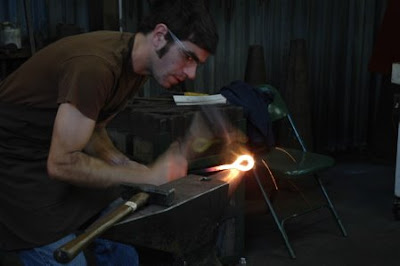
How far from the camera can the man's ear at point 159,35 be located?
2.12 meters

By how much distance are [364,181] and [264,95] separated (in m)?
2.26

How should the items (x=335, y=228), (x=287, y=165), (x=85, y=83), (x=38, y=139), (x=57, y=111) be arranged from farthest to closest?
(x=335, y=228)
(x=287, y=165)
(x=38, y=139)
(x=57, y=111)
(x=85, y=83)

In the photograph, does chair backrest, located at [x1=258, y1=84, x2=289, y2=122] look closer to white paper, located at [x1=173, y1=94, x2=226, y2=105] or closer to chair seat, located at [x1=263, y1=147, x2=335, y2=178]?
chair seat, located at [x1=263, y1=147, x2=335, y2=178]

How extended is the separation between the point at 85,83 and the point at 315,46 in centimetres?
499

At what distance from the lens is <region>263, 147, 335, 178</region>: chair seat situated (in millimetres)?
4188

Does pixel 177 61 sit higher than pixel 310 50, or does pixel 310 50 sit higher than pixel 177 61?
pixel 177 61

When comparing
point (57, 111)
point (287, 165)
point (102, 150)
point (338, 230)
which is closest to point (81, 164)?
point (57, 111)

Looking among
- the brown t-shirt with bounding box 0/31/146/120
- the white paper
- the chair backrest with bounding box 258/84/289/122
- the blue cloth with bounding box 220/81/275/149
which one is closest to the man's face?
the brown t-shirt with bounding box 0/31/146/120

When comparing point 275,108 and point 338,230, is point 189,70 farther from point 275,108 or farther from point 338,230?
point 338,230

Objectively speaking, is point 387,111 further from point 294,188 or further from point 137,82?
point 137,82

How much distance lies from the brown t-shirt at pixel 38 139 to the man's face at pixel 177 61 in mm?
124

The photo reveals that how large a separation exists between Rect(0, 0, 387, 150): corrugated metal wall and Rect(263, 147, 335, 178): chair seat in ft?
4.24

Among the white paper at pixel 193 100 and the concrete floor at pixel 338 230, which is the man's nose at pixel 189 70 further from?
the concrete floor at pixel 338 230

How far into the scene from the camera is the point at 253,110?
4.08 m
